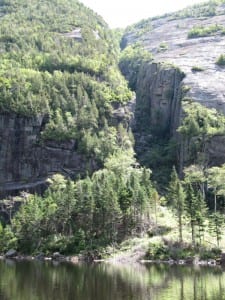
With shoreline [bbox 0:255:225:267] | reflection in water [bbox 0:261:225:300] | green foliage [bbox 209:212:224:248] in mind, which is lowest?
reflection in water [bbox 0:261:225:300]

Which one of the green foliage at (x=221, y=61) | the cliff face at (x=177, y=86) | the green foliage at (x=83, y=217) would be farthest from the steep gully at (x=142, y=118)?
the green foliage at (x=83, y=217)

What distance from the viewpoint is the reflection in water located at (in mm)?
52875

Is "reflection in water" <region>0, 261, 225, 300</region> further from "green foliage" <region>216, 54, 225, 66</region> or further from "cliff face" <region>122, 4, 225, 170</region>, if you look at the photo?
"green foliage" <region>216, 54, 225, 66</region>

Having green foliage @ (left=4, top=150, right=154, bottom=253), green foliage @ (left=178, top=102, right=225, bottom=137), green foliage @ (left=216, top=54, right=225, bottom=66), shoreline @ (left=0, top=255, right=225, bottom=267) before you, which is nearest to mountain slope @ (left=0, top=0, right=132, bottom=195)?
green foliage @ (left=178, top=102, right=225, bottom=137)

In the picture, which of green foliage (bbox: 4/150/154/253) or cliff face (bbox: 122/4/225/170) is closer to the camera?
green foliage (bbox: 4/150/154/253)

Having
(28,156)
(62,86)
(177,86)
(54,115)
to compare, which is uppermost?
(177,86)

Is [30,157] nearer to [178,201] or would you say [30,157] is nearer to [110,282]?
[178,201]

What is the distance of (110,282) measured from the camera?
62.2 m

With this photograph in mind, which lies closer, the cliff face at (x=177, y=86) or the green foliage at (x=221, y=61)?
the cliff face at (x=177, y=86)

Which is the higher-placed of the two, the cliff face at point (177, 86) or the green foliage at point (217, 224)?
the cliff face at point (177, 86)

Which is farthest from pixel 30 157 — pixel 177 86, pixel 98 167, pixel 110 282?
pixel 110 282

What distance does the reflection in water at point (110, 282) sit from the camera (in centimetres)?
5288

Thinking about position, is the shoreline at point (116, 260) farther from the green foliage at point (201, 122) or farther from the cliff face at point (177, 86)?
the cliff face at point (177, 86)

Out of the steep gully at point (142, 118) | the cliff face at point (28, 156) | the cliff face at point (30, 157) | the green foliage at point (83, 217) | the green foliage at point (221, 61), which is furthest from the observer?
the green foliage at point (221, 61)
